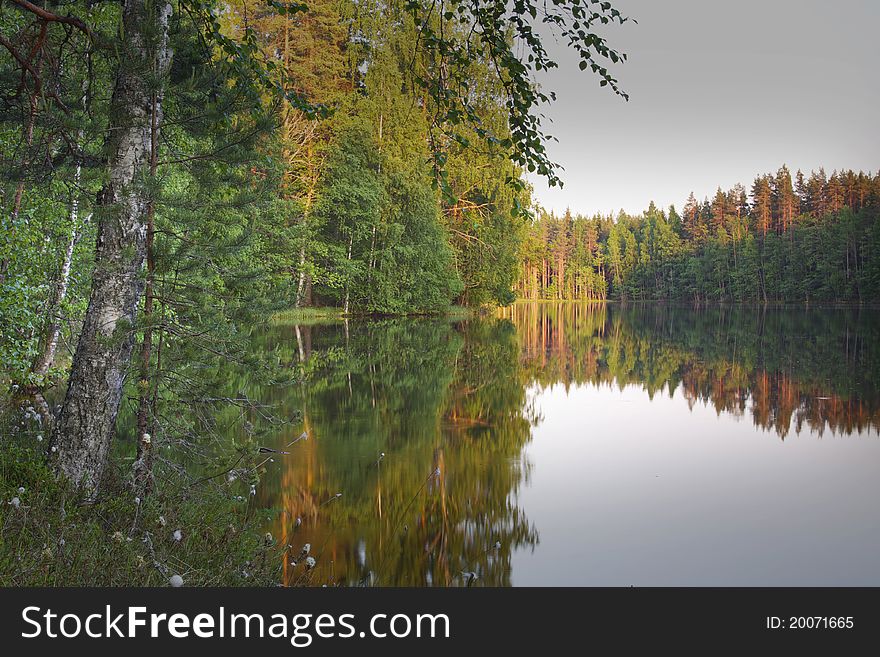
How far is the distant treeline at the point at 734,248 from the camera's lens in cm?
7219

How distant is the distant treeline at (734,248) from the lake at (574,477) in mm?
32812

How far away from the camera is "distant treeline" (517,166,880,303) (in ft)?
237

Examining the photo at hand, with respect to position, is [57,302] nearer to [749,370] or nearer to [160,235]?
[160,235]

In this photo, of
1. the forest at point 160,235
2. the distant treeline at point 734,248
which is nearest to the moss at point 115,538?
the forest at point 160,235

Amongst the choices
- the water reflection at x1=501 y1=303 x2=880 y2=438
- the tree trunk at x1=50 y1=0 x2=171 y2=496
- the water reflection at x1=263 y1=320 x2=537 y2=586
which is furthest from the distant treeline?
the tree trunk at x1=50 y1=0 x2=171 y2=496

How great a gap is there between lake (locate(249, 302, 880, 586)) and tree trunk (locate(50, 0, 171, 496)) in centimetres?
173

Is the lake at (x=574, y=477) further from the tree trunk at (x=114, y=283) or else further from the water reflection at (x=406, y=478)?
the tree trunk at (x=114, y=283)

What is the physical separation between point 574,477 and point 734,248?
3660 inches

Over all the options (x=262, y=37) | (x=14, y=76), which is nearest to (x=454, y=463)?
(x=14, y=76)

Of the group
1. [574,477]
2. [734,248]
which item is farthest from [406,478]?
[734,248]

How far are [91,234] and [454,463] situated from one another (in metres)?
6.12

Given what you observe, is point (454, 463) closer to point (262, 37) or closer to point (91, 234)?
point (91, 234)
